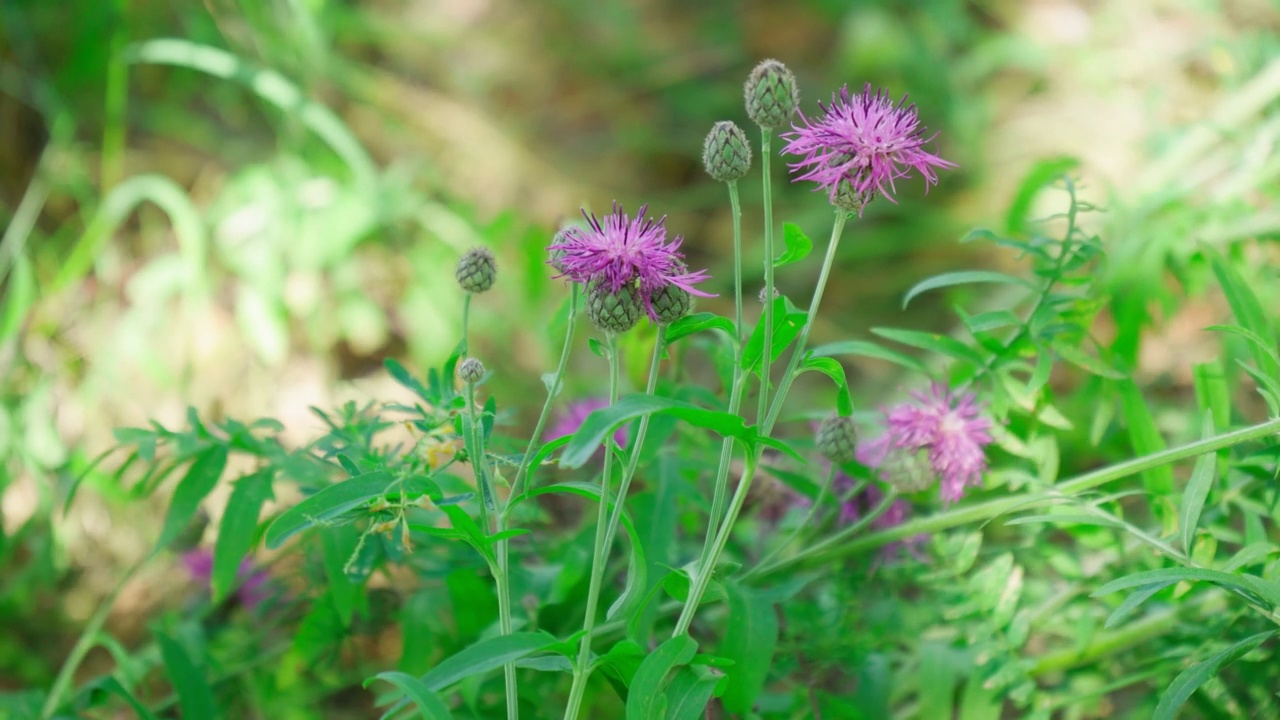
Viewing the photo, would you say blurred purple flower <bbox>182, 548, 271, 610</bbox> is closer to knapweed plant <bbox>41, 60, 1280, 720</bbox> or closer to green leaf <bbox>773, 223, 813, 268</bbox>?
knapweed plant <bbox>41, 60, 1280, 720</bbox>

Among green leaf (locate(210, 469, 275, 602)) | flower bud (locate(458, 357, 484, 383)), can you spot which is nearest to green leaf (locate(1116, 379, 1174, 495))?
flower bud (locate(458, 357, 484, 383))

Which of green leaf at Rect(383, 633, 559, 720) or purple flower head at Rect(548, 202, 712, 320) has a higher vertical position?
purple flower head at Rect(548, 202, 712, 320)

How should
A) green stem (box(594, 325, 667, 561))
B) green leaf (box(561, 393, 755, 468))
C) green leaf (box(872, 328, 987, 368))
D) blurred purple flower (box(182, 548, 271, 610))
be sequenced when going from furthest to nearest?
1. blurred purple flower (box(182, 548, 271, 610))
2. green leaf (box(872, 328, 987, 368))
3. green stem (box(594, 325, 667, 561))
4. green leaf (box(561, 393, 755, 468))

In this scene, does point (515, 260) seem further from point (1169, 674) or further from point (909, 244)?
point (1169, 674)

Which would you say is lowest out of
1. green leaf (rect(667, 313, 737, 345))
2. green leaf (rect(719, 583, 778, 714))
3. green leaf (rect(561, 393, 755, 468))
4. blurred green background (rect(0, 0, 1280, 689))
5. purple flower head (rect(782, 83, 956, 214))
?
green leaf (rect(719, 583, 778, 714))

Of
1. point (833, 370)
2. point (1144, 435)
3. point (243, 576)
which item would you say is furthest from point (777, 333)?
point (243, 576)

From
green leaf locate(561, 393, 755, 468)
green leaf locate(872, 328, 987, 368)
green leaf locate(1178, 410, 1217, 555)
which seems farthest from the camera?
green leaf locate(872, 328, 987, 368)

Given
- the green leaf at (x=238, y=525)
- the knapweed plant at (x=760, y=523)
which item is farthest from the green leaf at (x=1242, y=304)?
the green leaf at (x=238, y=525)
